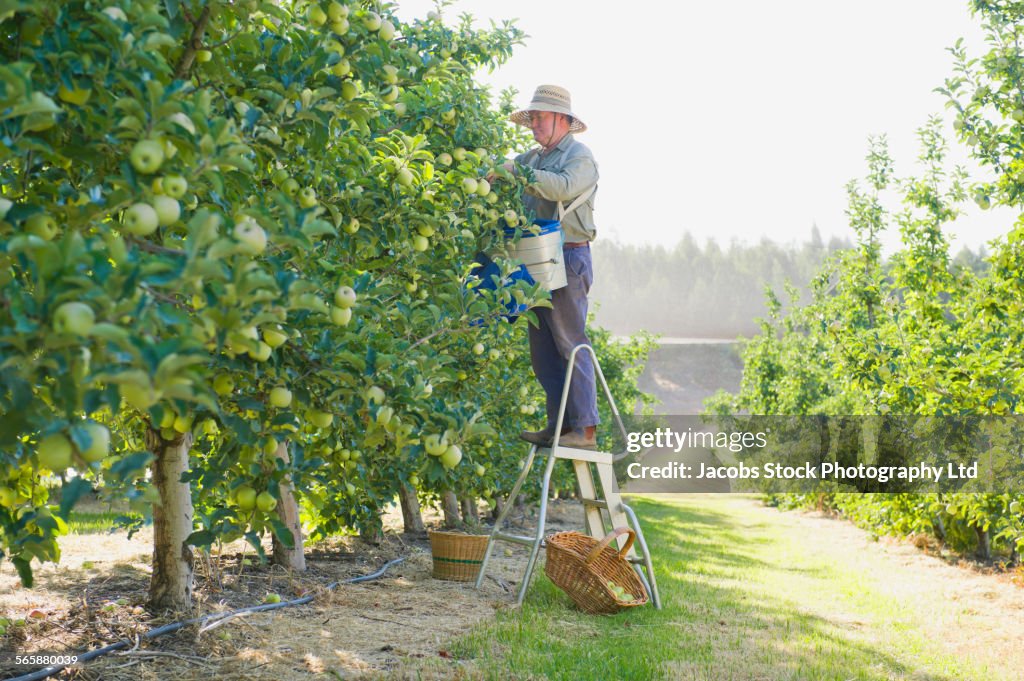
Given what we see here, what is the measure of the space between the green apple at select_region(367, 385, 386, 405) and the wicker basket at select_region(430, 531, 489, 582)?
8.80 ft

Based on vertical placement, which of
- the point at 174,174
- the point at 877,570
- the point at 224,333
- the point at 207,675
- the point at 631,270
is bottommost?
the point at 877,570

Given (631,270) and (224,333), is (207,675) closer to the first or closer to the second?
(224,333)

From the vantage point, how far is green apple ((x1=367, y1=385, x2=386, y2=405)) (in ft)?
6.98

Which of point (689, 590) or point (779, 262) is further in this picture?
point (779, 262)

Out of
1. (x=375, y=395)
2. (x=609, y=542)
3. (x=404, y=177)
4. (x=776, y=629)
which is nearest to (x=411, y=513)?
(x=609, y=542)

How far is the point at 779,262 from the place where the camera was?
126 feet

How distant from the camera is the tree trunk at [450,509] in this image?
688 cm

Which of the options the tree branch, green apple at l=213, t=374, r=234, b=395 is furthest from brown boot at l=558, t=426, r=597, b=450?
the tree branch

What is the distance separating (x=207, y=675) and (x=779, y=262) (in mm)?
38293

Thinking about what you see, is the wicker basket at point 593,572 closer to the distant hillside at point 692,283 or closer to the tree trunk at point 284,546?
the tree trunk at point 284,546

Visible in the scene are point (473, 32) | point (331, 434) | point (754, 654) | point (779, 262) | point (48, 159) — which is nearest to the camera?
point (48, 159)

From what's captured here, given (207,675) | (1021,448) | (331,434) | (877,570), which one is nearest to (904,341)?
(1021,448)

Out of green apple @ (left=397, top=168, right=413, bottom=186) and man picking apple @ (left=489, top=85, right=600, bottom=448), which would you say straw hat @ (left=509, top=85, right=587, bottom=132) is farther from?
green apple @ (left=397, top=168, right=413, bottom=186)

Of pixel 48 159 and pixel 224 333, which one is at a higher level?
pixel 48 159
